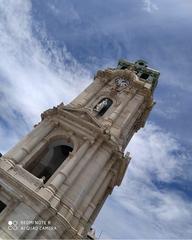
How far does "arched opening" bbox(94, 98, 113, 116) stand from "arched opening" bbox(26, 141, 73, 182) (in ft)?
18.1

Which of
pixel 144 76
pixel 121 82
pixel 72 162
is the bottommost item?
pixel 72 162

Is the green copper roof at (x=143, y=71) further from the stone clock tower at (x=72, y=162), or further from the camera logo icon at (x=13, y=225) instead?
the camera logo icon at (x=13, y=225)

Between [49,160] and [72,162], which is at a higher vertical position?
[49,160]

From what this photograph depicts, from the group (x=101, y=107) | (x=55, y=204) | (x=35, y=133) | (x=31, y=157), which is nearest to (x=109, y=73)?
(x=101, y=107)

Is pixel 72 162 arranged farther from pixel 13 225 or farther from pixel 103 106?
pixel 103 106

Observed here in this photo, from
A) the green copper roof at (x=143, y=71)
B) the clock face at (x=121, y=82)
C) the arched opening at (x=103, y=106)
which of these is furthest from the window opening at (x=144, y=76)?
the arched opening at (x=103, y=106)

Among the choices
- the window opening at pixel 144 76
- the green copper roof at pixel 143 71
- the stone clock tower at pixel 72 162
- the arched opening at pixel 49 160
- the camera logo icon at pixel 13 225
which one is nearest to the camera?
the camera logo icon at pixel 13 225

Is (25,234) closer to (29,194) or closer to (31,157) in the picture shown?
(29,194)

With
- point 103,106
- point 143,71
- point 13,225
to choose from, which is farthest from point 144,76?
point 13,225

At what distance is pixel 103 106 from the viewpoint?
32.2 m

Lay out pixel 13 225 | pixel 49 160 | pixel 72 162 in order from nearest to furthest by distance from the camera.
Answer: pixel 13 225
pixel 72 162
pixel 49 160

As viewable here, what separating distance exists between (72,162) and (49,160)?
14.8 feet

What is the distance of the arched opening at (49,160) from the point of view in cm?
2559

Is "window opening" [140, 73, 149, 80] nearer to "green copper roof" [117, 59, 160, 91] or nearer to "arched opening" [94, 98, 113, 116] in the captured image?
"green copper roof" [117, 59, 160, 91]
